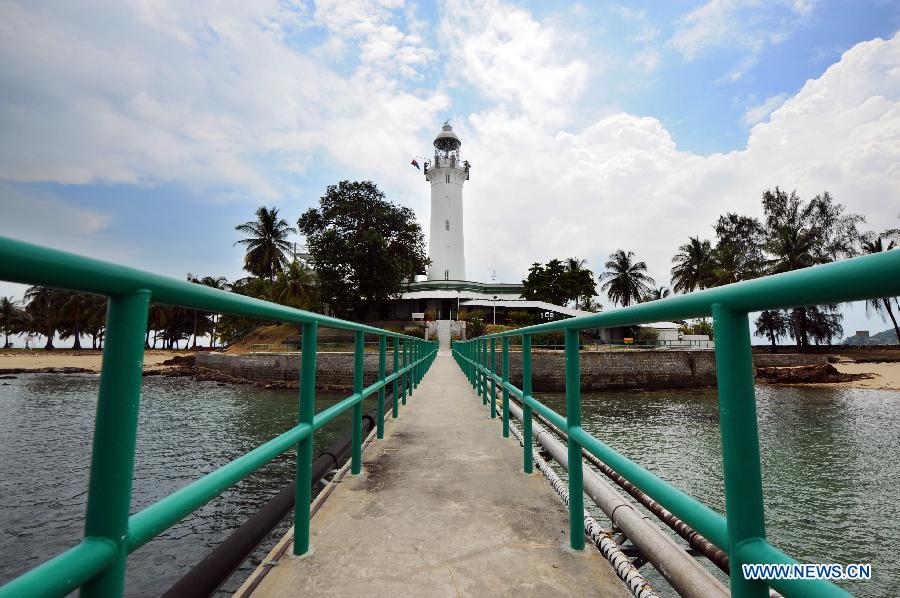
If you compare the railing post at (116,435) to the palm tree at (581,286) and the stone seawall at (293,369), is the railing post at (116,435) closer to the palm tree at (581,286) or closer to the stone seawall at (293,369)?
Result: the stone seawall at (293,369)

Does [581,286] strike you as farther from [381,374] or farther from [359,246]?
[381,374]

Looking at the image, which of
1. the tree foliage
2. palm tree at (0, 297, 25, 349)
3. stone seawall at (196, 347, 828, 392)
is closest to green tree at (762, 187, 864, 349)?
the tree foliage

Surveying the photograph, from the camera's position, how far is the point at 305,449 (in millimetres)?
2043

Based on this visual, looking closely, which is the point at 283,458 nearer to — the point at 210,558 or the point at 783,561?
the point at 210,558

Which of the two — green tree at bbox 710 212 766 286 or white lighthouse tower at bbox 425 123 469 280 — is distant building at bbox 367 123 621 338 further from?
green tree at bbox 710 212 766 286

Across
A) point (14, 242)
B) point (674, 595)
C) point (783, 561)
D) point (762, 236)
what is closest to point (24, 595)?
point (14, 242)

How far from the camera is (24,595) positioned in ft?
2.07

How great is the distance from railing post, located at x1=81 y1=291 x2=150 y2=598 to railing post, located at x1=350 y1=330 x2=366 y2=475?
6.41 feet

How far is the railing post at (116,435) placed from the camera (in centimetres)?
83

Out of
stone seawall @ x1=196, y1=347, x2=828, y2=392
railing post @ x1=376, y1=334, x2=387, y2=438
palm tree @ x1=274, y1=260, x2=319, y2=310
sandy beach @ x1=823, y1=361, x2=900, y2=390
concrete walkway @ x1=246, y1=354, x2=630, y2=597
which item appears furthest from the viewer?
palm tree @ x1=274, y1=260, x2=319, y2=310

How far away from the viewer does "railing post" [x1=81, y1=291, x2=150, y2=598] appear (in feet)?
2.71

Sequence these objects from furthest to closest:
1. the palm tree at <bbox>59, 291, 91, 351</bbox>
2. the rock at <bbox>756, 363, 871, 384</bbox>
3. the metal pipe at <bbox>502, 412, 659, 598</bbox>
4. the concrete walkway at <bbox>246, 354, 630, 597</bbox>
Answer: the palm tree at <bbox>59, 291, 91, 351</bbox>, the rock at <bbox>756, 363, 871, 384</bbox>, the concrete walkway at <bbox>246, 354, 630, 597</bbox>, the metal pipe at <bbox>502, 412, 659, 598</bbox>

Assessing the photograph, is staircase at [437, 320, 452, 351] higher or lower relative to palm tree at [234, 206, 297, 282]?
lower

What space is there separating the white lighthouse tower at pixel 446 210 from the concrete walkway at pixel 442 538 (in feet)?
125
